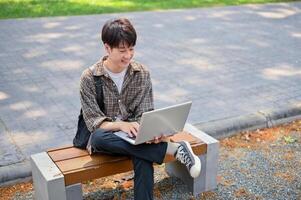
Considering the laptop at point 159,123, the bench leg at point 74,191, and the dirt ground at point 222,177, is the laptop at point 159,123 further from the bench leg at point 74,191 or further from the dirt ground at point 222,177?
the dirt ground at point 222,177

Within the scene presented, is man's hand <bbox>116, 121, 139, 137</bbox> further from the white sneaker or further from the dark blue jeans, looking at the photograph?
the white sneaker

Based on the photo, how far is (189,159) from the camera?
9.88 ft

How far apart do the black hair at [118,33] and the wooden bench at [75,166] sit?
2.46 feet

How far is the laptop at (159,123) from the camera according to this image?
271 centimetres

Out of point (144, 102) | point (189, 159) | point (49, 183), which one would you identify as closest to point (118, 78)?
point (144, 102)

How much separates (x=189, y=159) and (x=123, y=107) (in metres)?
0.56

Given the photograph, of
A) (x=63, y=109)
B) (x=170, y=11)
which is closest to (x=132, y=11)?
(x=170, y=11)

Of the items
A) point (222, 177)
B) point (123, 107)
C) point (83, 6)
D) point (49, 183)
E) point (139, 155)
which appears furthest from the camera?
point (83, 6)

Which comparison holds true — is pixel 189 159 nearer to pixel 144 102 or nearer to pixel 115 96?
pixel 144 102

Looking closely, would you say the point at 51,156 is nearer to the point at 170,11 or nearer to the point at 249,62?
the point at 249,62

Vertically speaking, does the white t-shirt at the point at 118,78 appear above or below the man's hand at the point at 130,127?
above

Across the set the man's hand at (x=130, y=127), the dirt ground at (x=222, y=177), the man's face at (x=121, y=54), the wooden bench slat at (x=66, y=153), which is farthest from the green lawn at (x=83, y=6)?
the man's hand at (x=130, y=127)

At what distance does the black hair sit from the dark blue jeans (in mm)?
598

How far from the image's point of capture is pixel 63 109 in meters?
4.86
